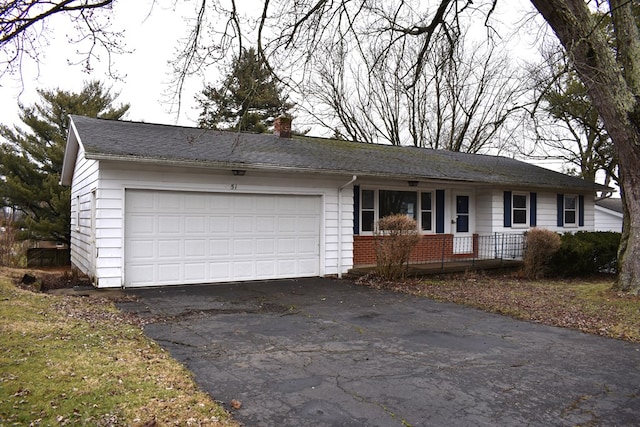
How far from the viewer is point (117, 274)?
31.3 ft

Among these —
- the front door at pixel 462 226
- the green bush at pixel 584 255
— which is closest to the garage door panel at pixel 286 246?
the front door at pixel 462 226

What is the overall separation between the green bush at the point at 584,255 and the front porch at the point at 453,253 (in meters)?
1.20

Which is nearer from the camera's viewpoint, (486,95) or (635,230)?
(635,230)

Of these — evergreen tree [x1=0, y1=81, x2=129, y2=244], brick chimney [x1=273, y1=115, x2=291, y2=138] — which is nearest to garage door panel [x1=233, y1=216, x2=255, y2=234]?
brick chimney [x1=273, y1=115, x2=291, y2=138]

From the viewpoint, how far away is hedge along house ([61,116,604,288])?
975cm

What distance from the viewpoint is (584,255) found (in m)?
13.5

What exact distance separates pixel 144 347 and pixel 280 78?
555 cm

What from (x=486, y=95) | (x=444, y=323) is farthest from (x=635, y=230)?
(x=486, y=95)

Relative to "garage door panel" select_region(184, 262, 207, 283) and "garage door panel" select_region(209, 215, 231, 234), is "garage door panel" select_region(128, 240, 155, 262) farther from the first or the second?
"garage door panel" select_region(209, 215, 231, 234)

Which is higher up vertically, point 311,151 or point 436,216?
point 311,151

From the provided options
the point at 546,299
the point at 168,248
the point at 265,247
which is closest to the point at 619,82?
the point at 546,299

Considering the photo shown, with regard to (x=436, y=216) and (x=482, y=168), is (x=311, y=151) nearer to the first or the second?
(x=436, y=216)

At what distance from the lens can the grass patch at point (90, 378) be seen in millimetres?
3508

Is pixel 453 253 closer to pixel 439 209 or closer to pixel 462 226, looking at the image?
pixel 462 226
